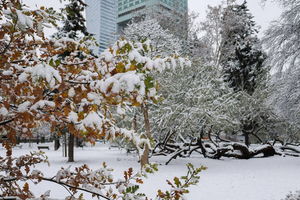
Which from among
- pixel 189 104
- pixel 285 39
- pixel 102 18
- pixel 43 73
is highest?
pixel 102 18

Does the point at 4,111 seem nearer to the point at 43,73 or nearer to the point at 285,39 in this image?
the point at 43,73

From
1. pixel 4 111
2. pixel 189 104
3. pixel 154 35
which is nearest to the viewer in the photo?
pixel 4 111

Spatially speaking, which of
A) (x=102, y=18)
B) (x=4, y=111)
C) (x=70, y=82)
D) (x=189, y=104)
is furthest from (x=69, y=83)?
(x=102, y=18)

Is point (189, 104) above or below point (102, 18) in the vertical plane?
below

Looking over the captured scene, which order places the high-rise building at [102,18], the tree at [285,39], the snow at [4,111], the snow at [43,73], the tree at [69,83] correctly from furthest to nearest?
the high-rise building at [102,18] < the tree at [285,39] < the snow at [4,111] < the tree at [69,83] < the snow at [43,73]

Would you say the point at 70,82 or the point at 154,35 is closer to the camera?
the point at 70,82

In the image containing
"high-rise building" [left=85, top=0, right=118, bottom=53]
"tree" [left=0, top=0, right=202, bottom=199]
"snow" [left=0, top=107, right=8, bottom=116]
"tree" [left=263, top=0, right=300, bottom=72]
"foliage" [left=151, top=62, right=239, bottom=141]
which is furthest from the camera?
"high-rise building" [left=85, top=0, right=118, bottom=53]

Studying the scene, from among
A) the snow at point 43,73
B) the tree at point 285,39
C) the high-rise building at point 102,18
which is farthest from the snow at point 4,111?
the high-rise building at point 102,18

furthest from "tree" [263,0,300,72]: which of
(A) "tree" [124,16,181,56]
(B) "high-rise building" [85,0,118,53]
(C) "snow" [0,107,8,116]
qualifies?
(C) "snow" [0,107,8,116]

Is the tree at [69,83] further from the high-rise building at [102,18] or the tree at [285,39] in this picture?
the high-rise building at [102,18]

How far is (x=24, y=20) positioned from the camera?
1511 mm

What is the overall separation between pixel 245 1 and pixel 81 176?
33.5 m

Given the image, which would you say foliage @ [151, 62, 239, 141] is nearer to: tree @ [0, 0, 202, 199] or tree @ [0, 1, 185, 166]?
tree @ [0, 0, 202, 199]

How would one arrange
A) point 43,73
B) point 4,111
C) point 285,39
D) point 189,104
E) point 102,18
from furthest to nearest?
point 102,18, point 189,104, point 285,39, point 4,111, point 43,73
